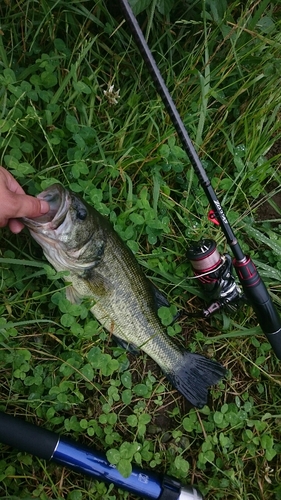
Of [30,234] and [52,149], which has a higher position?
[52,149]

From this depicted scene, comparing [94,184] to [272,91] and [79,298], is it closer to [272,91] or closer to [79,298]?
[79,298]

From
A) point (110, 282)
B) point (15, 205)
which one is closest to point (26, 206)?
point (15, 205)

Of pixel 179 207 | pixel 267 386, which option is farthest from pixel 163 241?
pixel 267 386

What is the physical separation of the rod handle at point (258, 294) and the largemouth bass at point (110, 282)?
444 millimetres

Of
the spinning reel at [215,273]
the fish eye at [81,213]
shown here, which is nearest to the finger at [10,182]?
the fish eye at [81,213]

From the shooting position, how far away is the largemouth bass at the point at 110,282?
257cm

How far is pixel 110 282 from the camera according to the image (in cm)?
279

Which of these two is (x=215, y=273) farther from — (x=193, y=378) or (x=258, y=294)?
(x=193, y=378)

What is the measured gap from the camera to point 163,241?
3.12 metres

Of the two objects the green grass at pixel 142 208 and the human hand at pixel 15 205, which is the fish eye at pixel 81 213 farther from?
the green grass at pixel 142 208

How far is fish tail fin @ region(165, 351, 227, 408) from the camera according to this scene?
115 inches

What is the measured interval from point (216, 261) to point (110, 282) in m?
0.55

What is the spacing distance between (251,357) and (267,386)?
18 centimetres

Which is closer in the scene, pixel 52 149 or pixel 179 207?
pixel 52 149
